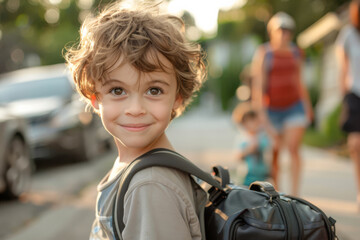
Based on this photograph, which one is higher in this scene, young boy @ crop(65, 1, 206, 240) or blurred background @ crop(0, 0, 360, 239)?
young boy @ crop(65, 1, 206, 240)

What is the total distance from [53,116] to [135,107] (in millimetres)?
7290

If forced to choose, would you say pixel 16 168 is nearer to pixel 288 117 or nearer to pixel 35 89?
pixel 35 89

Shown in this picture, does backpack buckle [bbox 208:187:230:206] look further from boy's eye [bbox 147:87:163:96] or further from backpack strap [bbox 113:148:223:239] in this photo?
boy's eye [bbox 147:87:163:96]

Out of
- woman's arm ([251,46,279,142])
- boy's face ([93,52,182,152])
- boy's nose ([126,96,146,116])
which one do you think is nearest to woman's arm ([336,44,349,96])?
woman's arm ([251,46,279,142])

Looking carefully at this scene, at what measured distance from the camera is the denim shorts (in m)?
5.24

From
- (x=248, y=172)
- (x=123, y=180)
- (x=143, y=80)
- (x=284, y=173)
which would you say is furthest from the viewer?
(x=284, y=173)

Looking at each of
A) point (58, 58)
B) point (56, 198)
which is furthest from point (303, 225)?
point (58, 58)

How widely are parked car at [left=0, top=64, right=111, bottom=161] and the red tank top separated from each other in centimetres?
453

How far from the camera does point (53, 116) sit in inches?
338

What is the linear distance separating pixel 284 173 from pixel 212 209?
20.1 feet

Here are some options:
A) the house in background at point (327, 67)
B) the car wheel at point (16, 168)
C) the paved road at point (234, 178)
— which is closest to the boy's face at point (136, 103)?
the paved road at point (234, 178)

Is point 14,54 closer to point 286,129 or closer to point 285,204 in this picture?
point 286,129

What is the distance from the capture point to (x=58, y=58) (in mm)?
45688

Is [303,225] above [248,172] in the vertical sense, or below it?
above
